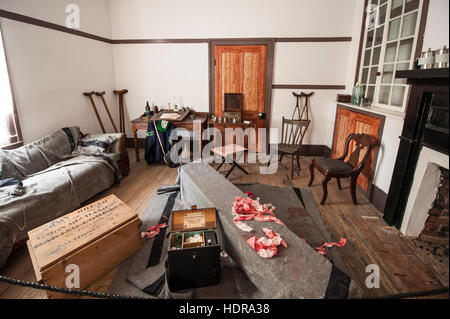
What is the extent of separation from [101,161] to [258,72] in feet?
10.4

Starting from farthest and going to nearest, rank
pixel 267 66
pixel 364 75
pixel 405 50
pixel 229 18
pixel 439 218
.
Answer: pixel 267 66 → pixel 229 18 → pixel 364 75 → pixel 405 50 → pixel 439 218

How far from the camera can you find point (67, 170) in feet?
9.12

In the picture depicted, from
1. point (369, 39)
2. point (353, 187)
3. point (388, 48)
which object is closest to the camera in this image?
point (353, 187)

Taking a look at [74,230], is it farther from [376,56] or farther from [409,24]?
[376,56]

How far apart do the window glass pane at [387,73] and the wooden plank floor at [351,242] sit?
1517 millimetres

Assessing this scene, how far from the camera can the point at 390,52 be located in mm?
3096

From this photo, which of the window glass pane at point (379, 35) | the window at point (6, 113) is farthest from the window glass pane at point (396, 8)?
the window at point (6, 113)

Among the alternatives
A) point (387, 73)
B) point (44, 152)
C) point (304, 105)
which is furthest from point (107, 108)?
point (387, 73)

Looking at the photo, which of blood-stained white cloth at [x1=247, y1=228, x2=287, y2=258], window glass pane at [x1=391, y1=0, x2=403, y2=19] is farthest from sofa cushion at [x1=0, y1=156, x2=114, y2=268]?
window glass pane at [x1=391, y1=0, x2=403, y2=19]

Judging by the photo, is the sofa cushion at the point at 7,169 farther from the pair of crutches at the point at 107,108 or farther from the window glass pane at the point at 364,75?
Answer: the window glass pane at the point at 364,75

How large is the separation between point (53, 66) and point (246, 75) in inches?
123

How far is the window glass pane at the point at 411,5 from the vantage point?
2589 mm

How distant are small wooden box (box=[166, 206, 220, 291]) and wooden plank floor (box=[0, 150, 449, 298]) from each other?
64 cm
